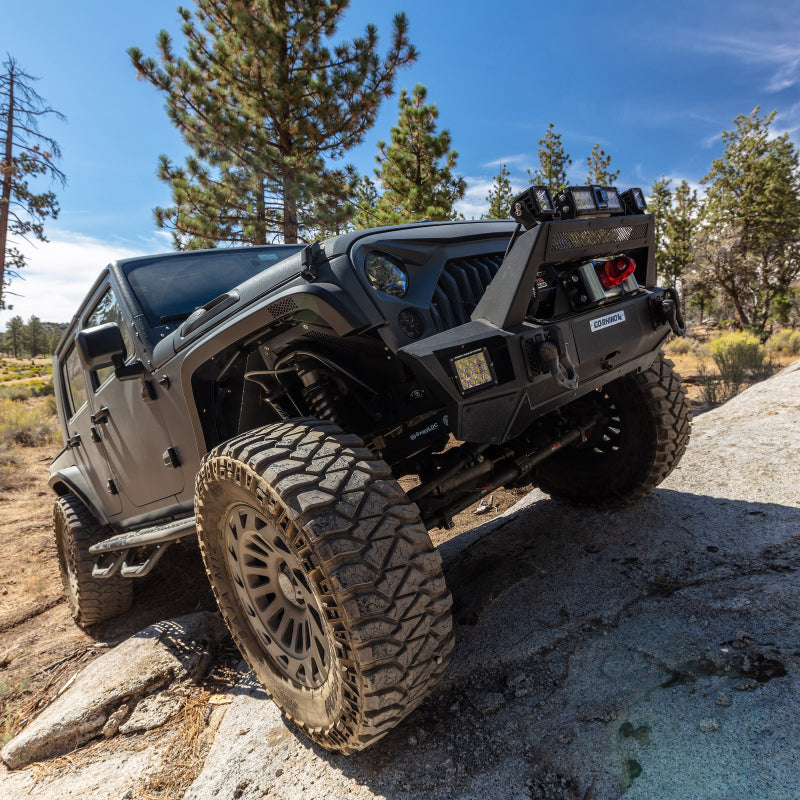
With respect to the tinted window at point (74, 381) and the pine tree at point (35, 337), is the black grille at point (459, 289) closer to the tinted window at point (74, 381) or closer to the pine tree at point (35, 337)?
the tinted window at point (74, 381)

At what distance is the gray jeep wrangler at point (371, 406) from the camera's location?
5.21 feet

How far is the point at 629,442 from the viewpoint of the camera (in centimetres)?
292

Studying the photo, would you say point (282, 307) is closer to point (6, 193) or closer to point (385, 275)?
point (385, 275)

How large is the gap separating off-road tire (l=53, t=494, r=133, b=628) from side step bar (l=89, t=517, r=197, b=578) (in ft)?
0.94

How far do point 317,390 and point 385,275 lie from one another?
531 millimetres

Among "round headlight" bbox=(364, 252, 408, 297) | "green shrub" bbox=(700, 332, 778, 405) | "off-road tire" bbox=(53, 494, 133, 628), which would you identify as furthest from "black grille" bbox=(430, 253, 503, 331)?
"green shrub" bbox=(700, 332, 778, 405)

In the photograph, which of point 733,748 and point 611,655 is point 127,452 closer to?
point 611,655

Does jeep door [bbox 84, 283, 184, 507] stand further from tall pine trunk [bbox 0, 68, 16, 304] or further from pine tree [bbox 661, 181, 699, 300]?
pine tree [bbox 661, 181, 699, 300]

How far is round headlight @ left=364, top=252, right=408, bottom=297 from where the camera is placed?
189 centimetres

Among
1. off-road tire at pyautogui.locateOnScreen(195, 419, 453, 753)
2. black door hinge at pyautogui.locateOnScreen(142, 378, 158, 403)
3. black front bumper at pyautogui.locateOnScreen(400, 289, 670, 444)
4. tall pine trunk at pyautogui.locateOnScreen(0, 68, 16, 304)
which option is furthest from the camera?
tall pine trunk at pyautogui.locateOnScreen(0, 68, 16, 304)

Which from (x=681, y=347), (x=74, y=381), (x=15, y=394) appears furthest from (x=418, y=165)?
(x=15, y=394)

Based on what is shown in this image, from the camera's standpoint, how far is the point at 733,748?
4.76ft

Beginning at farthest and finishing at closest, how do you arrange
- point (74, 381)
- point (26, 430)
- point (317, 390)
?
point (26, 430), point (74, 381), point (317, 390)

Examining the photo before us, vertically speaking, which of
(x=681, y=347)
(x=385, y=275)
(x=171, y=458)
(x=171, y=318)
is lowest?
(x=681, y=347)
